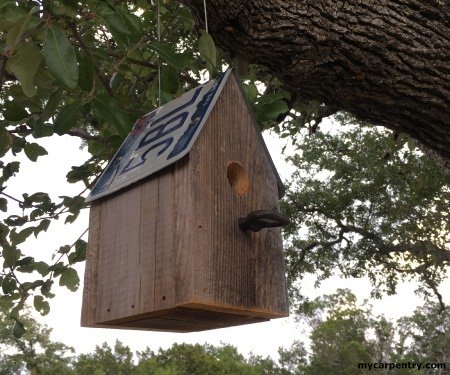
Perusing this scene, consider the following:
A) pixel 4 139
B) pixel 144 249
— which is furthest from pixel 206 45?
pixel 4 139

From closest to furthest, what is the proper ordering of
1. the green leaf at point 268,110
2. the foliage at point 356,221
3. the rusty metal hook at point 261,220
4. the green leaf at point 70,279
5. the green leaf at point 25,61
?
the green leaf at point 25,61 < the rusty metal hook at point 261,220 < the green leaf at point 268,110 < the green leaf at point 70,279 < the foliage at point 356,221

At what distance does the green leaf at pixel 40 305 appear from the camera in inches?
109

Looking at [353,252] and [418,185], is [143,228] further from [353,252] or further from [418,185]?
[353,252]

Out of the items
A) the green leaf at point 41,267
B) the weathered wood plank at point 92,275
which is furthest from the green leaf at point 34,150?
the weathered wood plank at point 92,275

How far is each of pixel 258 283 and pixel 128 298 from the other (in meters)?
0.33

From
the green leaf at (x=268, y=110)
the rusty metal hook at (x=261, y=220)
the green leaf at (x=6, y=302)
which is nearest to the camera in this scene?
the rusty metal hook at (x=261, y=220)

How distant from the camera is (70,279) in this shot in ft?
8.21

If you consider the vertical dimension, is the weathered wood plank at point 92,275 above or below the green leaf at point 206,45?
below

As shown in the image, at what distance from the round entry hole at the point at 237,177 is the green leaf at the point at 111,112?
13.1 inches

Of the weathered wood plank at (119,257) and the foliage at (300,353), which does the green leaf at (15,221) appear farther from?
the foliage at (300,353)

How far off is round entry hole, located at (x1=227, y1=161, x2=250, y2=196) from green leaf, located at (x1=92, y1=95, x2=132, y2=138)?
332mm

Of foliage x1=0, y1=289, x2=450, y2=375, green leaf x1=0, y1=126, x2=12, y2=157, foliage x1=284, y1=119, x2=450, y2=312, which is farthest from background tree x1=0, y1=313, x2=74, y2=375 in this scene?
green leaf x1=0, y1=126, x2=12, y2=157

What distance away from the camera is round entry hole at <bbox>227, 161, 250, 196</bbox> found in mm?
1628

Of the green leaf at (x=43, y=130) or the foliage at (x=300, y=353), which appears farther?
the foliage at (x=300, y=353)
